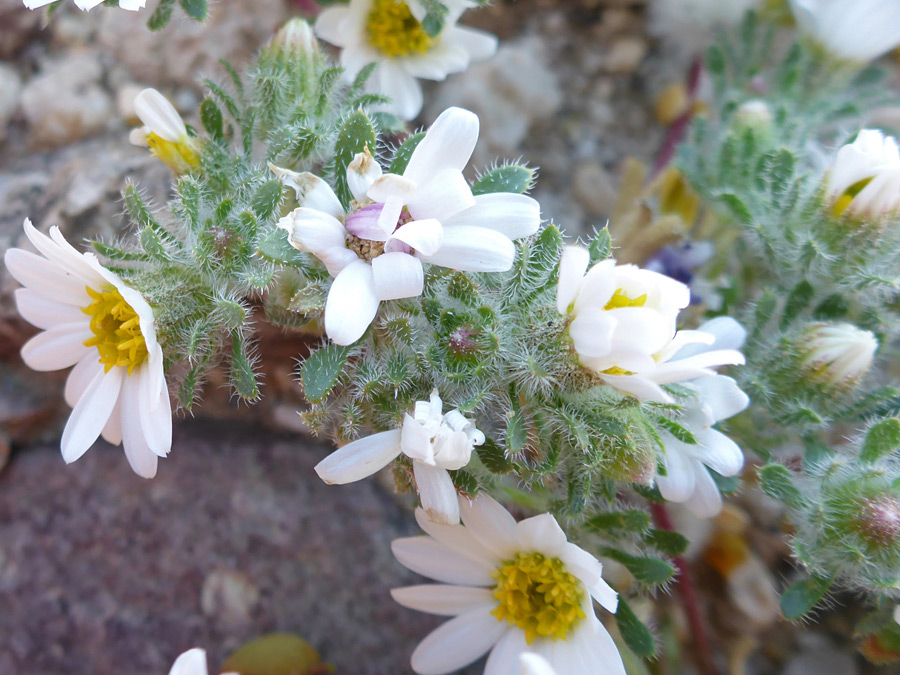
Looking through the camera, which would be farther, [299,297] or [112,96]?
[112,96]

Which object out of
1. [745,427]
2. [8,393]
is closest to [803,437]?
[745,427]

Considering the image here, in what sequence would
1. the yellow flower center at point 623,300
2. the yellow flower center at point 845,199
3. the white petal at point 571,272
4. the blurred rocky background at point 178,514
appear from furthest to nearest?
1. the blurred rocky background at point 178,514
2. the yellow flower center at point 845,199
3. the yellow flower center at point 623,300
4. the white petal at point 571,272

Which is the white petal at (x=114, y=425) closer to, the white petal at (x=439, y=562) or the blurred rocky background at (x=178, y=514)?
the blurred rocky background at (x=178, y=514)

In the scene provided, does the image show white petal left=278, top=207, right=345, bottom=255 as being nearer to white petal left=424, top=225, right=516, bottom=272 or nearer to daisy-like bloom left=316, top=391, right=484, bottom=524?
white petal left=424, top=225, right=516, bottom=272

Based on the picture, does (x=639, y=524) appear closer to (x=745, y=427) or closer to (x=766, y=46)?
(x=745, y=427)

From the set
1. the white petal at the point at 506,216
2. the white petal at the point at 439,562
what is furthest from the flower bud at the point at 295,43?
the white petal at the point at 439,562

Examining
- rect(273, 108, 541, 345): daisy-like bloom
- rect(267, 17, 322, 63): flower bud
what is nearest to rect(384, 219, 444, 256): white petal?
rect(273, 108, 541, 345): daisy-like bloom
